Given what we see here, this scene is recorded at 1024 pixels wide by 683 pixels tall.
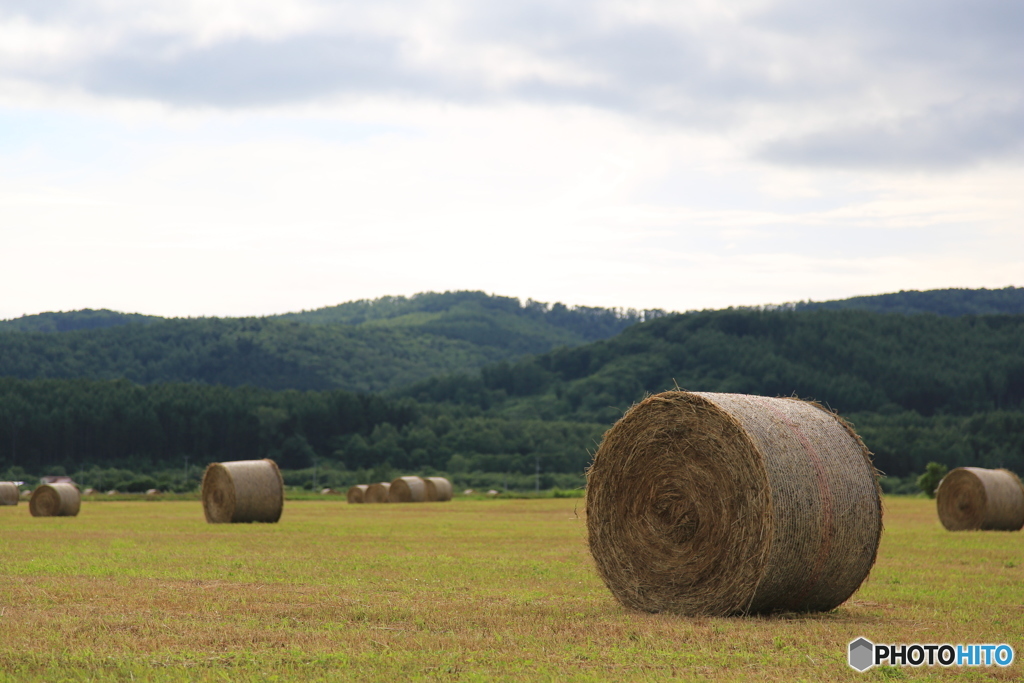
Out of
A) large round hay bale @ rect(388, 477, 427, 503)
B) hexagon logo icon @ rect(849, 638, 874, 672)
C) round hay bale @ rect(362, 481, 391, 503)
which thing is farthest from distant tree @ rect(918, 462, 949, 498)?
hexagon logo icon @ rect(849, 638, 874, 672)

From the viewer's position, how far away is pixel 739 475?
13234mm

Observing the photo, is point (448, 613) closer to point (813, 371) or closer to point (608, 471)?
point (608, 471)

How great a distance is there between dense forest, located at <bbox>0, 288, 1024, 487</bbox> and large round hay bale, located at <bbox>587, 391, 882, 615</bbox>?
232 feet

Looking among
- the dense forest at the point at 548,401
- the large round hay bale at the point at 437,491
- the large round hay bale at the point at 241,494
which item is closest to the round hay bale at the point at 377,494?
the large round hay bale at the point at 437,491

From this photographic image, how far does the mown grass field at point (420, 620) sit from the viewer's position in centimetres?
952

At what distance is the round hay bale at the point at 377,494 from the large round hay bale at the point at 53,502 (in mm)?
21401

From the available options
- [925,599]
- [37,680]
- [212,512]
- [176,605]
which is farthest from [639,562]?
[212,512]

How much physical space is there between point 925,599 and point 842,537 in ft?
6.66

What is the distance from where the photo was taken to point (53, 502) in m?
38.5

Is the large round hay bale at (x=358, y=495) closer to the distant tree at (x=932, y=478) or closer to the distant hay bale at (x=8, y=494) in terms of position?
the distant hay bale at (x=8, y=494)

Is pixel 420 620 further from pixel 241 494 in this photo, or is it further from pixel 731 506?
pixel 241 494

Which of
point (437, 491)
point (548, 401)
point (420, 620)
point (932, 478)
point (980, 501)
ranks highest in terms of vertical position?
point (420, 620)

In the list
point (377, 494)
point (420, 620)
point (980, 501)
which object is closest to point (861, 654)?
point (420, 620)

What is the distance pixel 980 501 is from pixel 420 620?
22.4m
